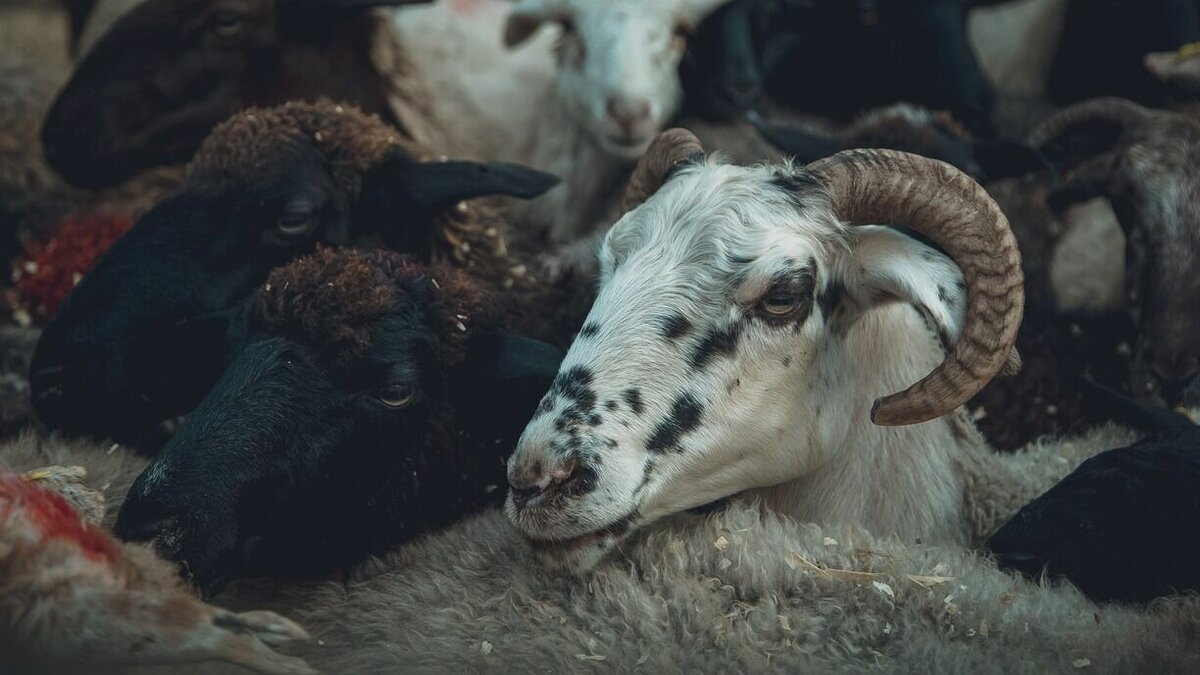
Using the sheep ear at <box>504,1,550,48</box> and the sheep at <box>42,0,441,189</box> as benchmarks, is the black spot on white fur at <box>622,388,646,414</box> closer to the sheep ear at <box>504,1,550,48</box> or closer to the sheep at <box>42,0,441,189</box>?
the sheep at <box>42,0,441,189</box>

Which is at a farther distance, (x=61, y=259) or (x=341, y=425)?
(x=61, y=259)

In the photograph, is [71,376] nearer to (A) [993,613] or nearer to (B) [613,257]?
(B) [613,257]

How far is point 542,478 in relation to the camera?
11.0ft

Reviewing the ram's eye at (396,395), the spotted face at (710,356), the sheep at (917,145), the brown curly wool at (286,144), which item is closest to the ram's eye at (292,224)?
the brown curly wool at (286,144)

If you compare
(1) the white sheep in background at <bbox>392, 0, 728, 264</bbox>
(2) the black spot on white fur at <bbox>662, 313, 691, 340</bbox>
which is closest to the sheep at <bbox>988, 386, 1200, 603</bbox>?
(2) the black spot on white fur at <bbox>662, 313, 691, 340</bbox>

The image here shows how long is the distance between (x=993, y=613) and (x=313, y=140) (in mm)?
2612

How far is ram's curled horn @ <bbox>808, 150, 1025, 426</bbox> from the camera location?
3.45 metres

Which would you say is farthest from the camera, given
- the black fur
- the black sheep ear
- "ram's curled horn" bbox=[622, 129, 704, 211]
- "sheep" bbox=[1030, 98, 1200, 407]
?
"sheep" bbox=[1030, 98, 1200, 407]

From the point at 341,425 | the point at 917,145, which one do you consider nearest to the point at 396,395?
the point at 341,425

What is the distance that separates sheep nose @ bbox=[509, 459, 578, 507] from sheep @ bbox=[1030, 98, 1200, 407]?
2.51 metres

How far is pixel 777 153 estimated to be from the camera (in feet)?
20.8

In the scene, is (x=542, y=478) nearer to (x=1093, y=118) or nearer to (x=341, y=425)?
(x=341, y=425)

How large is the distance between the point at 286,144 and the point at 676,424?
1.80 metres

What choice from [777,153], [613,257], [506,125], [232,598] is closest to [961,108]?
[777,153]
